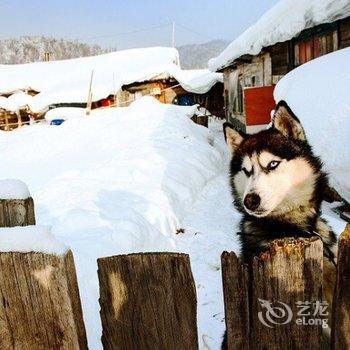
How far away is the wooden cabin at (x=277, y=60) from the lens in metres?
8.76

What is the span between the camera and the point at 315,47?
32.2ft

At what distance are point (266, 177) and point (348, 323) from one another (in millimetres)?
1457

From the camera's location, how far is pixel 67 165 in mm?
10930

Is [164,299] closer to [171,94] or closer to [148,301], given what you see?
[148,301]

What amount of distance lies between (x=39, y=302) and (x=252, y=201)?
58.6 inches

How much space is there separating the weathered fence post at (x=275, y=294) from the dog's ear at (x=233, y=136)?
2072 millimetres

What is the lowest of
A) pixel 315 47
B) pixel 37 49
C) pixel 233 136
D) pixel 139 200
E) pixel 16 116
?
pixel 139 200

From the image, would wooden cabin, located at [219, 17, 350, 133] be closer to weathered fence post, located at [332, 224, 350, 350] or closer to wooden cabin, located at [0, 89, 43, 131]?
weathered fence post, located at [332, 224, 350, 350]

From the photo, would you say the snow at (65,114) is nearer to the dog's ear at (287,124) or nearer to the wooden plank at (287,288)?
the dog's ear at (287,124)

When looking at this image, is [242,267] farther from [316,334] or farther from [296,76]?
[296,76]

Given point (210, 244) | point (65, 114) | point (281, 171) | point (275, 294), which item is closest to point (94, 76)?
point (65, 114)

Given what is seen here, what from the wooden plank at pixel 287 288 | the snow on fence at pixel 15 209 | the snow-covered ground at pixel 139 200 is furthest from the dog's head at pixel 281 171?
the snow-covered ground at pixel 139 200

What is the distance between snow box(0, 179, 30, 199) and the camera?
1.63 metres

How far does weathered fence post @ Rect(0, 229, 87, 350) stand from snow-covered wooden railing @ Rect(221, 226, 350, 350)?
1.66 feet
